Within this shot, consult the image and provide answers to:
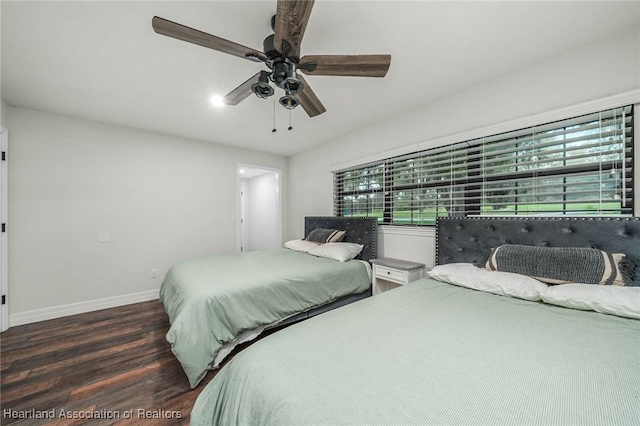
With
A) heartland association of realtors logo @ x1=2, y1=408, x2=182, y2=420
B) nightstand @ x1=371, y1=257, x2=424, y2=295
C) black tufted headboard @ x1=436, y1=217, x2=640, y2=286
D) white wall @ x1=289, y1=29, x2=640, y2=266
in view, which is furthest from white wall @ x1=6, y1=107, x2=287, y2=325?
black tufted headboard @ x1=436, y1=217, x2=640, y2=286

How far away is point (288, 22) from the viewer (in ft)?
3.89

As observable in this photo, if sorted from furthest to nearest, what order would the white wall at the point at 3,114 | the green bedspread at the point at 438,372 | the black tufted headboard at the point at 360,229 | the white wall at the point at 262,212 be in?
the white wall at the point at 262,212
the black tufted headboard at the point at 360,229
the white wall at the point at 3,114
the green bedspread at the point at 438,372

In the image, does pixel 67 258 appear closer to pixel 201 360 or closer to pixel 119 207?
pixel 119 207

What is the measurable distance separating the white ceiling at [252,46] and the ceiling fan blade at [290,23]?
311mm

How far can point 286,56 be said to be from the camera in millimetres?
1426

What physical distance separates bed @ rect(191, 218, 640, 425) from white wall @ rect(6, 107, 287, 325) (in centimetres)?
315

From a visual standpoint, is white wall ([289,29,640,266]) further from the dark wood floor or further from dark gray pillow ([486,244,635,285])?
the dark wood floor

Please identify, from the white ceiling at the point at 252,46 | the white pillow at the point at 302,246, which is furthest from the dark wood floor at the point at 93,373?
the white ceiling at the point at 252,46

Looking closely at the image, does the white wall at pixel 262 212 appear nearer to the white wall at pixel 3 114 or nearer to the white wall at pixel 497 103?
the white wall at pixel 497 103

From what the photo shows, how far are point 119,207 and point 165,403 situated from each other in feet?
8.93

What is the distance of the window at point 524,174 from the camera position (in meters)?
1.63

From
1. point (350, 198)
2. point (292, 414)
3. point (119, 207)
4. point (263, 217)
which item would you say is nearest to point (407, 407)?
point (292, 414)

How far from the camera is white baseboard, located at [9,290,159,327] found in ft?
8.80

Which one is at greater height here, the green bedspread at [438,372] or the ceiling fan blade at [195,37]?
the ceiling fan blade at [195,37]
